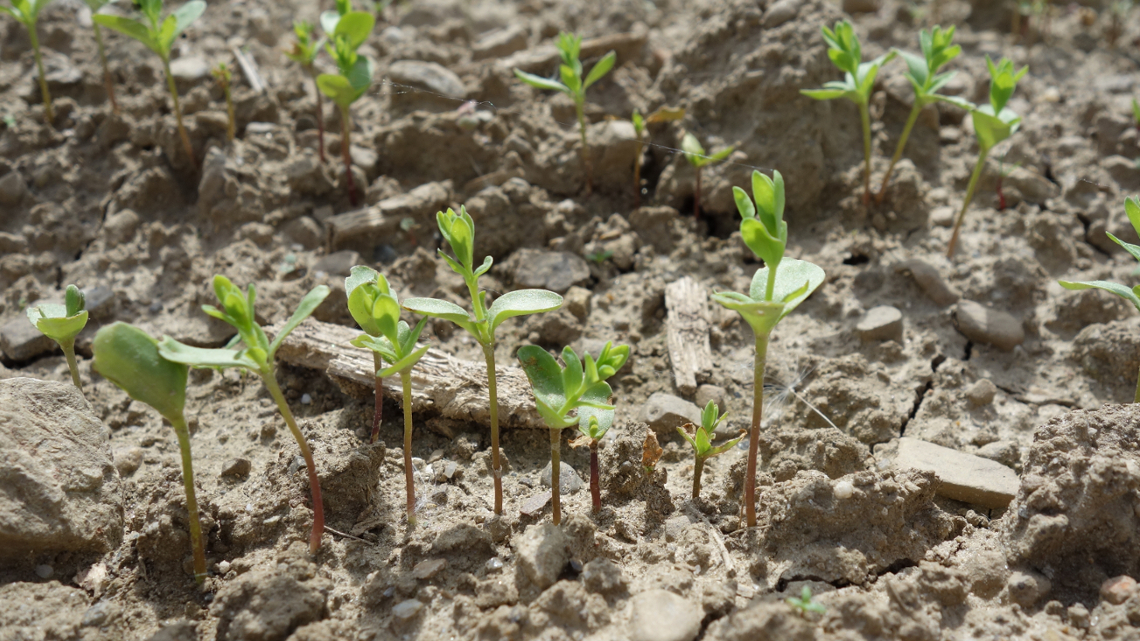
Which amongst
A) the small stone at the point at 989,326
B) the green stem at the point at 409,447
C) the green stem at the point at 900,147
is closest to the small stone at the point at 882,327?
the small stone at the point at 989,326

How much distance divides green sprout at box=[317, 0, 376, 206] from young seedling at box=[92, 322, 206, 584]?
6.25ft

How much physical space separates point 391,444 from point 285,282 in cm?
121

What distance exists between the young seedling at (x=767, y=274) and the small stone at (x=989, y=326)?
4.46 feet

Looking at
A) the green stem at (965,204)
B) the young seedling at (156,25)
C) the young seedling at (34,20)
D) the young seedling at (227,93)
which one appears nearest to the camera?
the green stem at (965,204)

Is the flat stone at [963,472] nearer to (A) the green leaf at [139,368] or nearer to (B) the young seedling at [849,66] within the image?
(B) the young seedling at [849,66]

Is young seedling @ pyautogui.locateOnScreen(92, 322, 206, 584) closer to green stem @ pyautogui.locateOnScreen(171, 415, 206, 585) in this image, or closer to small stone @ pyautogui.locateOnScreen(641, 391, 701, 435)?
green stem @ pyautogui.locateOnScreen(171, 415, 206, 585)

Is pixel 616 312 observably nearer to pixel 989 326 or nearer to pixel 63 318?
pixel 989 326

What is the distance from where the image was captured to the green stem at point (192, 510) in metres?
2.17

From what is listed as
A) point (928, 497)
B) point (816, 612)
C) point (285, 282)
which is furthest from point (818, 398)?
point (285, 282)

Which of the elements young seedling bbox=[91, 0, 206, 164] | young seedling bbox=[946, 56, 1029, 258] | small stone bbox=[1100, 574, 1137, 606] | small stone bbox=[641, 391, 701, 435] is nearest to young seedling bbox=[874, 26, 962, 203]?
young seedling bbox=[946, 56, 1029, 258]

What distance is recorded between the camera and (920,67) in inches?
141

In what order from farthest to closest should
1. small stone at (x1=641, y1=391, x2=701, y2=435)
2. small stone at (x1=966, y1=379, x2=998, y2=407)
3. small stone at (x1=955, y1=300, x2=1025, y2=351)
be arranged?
1. small stone at (x1=955, y1=300, x2=1025, y2=351)
2. small stone at (x1=966, y1=379, x2=998, y2=407)
3. small stone at (x1=641, y1=391, x2=701, y2=435)

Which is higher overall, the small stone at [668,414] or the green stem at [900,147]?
the green stem at [900,147]

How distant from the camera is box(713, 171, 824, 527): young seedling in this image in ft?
6.66
